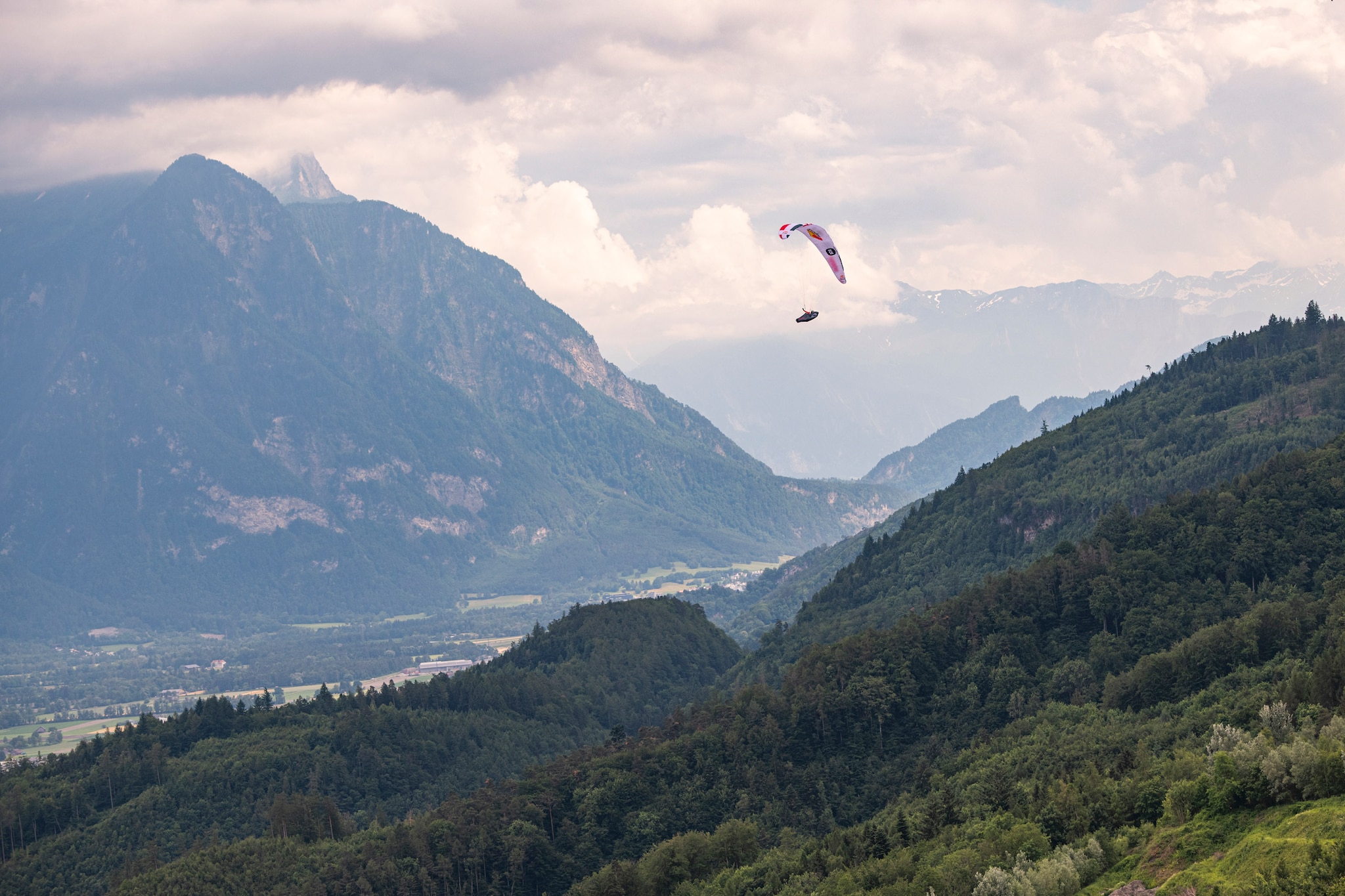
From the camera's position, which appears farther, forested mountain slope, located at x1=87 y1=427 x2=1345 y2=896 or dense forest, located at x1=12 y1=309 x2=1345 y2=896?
forested mountain slope, located at x1=87 y1=427 x2=1345 y2=896

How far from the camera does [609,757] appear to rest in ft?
637

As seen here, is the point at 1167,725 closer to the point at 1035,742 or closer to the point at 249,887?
the point at 1035,742

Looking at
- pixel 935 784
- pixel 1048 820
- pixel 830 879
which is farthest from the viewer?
pixel 935 784

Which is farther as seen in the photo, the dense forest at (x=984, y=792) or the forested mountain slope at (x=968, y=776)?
the forested mountain slope at (x=968, y=776)

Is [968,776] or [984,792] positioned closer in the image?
[984,792]

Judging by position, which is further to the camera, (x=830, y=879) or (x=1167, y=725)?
(x=1167, y=725)

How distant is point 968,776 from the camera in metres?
158

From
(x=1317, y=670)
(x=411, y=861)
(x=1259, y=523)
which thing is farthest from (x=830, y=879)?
(x=1259, y=523)

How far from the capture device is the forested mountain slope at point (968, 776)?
380 ft

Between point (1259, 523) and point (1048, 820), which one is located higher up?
point (1259, 523)

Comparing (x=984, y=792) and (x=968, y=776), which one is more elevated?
(x=984, y=792)

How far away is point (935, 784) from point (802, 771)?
29.7m

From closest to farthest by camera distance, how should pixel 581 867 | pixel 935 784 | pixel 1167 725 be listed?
1. pixel 1167 725
2. pixel 935 784
3. pixel 581 867

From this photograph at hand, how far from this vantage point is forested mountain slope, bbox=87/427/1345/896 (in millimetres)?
115938
